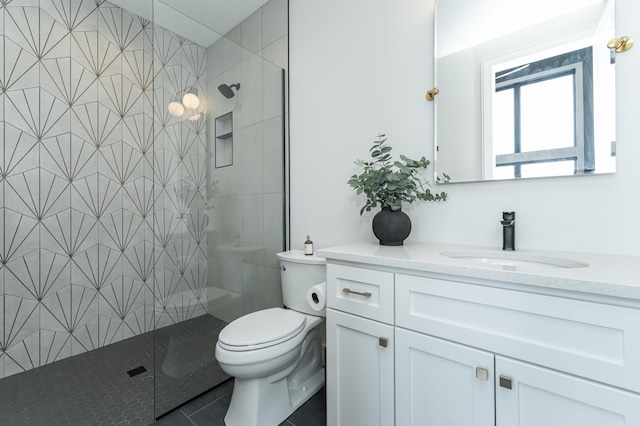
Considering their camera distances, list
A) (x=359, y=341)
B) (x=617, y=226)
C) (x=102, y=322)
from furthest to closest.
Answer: (x=102, y=322) < (x=359, y=341) < (x=617, y=226)

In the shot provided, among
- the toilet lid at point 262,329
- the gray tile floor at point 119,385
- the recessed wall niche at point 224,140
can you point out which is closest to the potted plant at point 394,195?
the toilet lid at point 262,329

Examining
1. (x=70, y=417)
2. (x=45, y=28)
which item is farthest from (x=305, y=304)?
(x=45, y=28)

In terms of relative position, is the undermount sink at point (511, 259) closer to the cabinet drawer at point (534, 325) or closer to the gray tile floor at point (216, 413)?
the cabinet drawer at point (534, 325)

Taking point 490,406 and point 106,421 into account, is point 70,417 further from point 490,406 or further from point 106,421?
point 490,406

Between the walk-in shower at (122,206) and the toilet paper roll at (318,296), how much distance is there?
2.03 ft

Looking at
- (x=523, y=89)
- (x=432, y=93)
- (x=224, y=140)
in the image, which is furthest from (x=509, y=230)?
(x=224, y=140)

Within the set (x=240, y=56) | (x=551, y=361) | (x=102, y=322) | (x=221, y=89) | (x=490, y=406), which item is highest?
(x=240, y=56)

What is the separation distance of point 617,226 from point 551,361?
0.61 metres

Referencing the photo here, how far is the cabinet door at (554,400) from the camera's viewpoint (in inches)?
25.8

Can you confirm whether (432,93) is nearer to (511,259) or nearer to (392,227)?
(392,227)

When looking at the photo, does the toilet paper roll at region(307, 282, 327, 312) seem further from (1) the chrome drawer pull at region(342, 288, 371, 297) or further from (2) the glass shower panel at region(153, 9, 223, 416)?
(2) the glass shower panel at region(153, 9, 223, 416)

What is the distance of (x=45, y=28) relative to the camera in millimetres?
1868

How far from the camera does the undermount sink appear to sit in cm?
100

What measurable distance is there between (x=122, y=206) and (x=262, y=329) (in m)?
1.65
